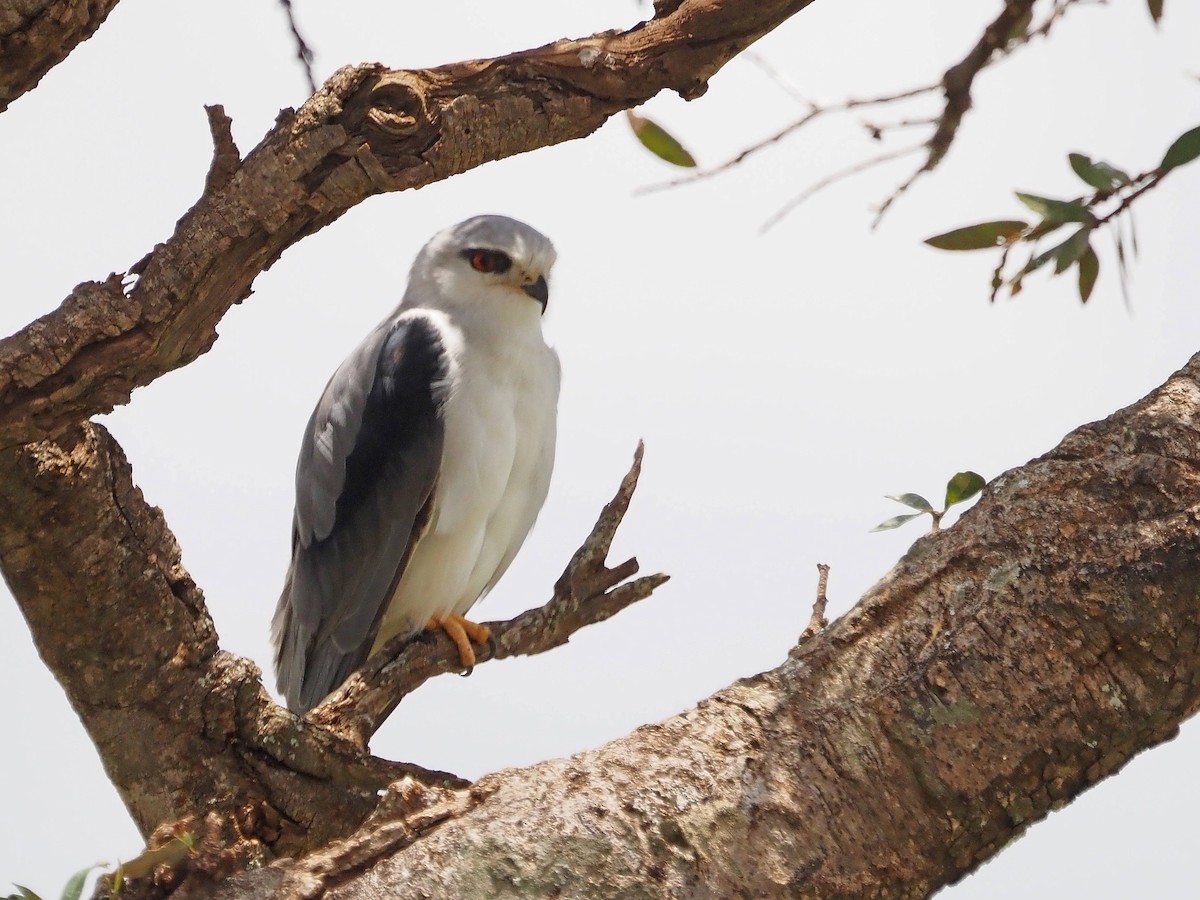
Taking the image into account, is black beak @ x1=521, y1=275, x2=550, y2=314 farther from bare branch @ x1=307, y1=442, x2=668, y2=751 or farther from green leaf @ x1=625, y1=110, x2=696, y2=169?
green leaf @ x1=625, y1=110, x2=696, y2=169

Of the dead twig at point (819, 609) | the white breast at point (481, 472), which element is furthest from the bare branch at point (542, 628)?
the white breast at point (481, 472)

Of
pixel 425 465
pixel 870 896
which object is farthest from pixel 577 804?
pixel 425 465

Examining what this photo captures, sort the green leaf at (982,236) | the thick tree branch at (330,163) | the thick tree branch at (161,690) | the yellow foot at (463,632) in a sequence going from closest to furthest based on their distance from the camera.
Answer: the green leaf at (982,236), the thick tree branch at (330,163), the thick tree branch at (161,690), the yellow foot at (463,632)

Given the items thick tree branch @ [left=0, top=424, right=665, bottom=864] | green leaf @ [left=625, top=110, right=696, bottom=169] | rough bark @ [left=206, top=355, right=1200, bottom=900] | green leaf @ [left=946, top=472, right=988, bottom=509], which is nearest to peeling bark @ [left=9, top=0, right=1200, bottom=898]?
rough bark @ [left=206, top=355, right=1200, bottom=900]

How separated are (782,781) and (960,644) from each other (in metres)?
0.32

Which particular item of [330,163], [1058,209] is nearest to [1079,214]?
[1058,209]

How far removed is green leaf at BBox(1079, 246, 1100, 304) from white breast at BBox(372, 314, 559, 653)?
2441 millimetres

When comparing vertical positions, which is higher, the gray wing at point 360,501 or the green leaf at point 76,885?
the gray wing at point 360,501

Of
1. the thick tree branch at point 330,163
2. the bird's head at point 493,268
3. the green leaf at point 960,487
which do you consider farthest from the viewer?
the bird's head at point 493,268

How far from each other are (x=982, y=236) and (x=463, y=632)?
97.8 inches

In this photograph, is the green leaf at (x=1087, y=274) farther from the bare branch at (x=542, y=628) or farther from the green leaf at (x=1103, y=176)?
the bare branch at (x=542, y=628)

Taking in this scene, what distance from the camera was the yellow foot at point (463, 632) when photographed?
413 centimetres

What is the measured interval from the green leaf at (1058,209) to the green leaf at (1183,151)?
131 millimetres

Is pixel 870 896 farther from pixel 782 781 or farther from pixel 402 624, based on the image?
pixel 402 624
